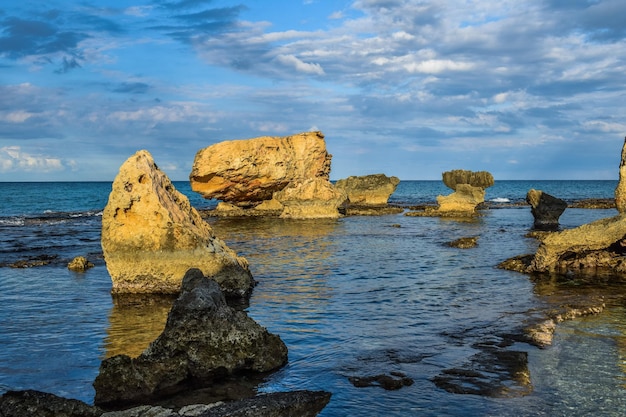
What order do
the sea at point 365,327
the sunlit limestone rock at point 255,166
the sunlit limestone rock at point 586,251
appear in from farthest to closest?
the sunlit limestone rock at point 255,166
the sunlit limestone rock at point 586,251
the sea at point 365,327

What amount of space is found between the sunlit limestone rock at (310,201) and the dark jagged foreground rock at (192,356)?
138 ft

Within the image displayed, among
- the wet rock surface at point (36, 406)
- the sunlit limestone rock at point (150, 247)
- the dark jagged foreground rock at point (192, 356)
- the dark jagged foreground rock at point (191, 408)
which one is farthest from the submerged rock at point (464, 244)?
the wet rock surface at point (36, 406)

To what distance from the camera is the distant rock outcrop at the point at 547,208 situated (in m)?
41.8

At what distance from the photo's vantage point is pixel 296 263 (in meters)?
24.9

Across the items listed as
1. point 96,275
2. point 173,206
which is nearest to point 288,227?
point 96,275

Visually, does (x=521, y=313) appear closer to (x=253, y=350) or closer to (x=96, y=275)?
(x=253, y=350)

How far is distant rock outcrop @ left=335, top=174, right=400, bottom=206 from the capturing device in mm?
73438

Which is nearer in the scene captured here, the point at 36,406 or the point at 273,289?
the point at 36,406

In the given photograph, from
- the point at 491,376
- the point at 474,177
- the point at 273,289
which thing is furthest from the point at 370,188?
the point at 491,376

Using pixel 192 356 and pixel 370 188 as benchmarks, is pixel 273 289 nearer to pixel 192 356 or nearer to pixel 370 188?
pixel 192 356

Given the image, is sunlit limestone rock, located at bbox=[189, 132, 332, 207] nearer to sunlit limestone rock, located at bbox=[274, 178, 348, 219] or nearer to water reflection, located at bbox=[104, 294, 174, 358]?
sunlit limestone rock, located at bbox=[274, 178, 348, 219]

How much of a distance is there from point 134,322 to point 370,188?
202ft

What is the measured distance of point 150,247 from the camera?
17312 mm

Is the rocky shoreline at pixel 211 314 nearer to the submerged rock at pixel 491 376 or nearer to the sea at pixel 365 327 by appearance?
A: the submerged rock at pixel 491 376
